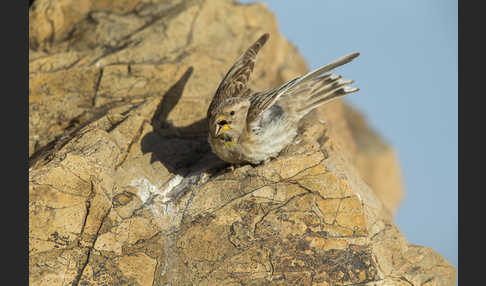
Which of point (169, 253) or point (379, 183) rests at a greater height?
point (169, 253)

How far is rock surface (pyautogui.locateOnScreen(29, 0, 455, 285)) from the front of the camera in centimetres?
538

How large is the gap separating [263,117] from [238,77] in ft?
2.73

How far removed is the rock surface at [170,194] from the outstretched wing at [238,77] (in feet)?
2.28

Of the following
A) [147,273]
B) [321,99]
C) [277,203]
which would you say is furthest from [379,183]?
[147,273]

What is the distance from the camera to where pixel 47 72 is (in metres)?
7.20

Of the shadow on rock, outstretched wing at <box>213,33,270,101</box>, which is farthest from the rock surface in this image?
outstretched wing at <box>213,33,270,101</box>

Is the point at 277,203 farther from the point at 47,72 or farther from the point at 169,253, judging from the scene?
the point at 47,72

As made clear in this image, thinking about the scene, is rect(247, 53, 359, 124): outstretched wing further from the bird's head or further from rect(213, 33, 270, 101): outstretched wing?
rect(213, 33, 270, 101): outstretched wing

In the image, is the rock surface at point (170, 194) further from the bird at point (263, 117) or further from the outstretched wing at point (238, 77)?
the outstretched wing at point (238, 77)

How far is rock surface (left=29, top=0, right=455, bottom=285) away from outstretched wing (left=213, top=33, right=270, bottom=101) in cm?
70

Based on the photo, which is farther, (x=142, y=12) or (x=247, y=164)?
(x=142, y=12)

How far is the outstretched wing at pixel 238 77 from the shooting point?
6559 mm

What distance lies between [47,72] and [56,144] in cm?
140

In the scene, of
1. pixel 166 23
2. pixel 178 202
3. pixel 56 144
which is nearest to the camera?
pixel 178 202
